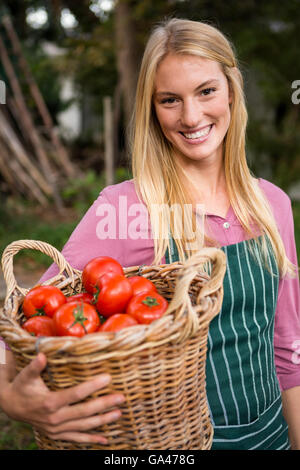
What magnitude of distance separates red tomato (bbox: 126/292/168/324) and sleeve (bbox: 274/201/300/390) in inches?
29.4

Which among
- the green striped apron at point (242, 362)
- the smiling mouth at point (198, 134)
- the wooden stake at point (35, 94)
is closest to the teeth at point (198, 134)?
the smiling mouth at point (198, 134)

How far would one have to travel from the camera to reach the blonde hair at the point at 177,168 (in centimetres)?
170

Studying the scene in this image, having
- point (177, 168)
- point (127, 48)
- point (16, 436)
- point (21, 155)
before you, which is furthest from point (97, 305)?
point (127, 48)

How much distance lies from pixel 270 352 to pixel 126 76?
6485 millimetres

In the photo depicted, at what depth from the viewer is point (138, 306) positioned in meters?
1.24

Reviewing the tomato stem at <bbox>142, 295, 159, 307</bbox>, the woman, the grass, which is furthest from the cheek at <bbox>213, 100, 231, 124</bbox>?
the grass

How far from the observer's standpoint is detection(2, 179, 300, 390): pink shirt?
5.57 feet

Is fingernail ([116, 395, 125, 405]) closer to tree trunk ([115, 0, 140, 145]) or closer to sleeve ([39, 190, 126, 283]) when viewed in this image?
sleeve ([39, 190, 126, 283])

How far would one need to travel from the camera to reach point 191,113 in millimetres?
1662

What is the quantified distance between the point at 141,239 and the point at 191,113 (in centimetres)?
48

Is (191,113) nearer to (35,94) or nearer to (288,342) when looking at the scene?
(288,342)

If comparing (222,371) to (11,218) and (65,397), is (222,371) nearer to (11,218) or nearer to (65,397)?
(65,397)

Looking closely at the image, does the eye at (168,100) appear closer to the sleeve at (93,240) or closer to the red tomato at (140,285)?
the sleeve at (93,240)

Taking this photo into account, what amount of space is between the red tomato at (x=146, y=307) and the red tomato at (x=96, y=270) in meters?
0.15
